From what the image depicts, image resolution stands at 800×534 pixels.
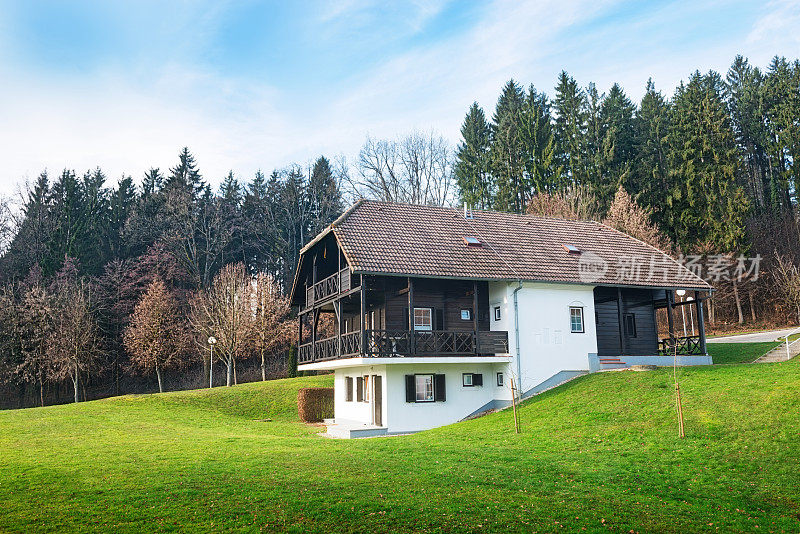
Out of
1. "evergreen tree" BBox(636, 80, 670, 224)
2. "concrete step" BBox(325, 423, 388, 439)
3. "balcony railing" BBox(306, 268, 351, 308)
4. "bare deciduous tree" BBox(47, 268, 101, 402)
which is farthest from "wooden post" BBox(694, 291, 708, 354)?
"bare deciduous tree" BBox(47, 268, 101, 402)

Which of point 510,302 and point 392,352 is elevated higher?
point 510,302

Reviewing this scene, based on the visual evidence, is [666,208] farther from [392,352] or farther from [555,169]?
[392,352]

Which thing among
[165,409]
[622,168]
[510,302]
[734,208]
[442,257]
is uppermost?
[622,168]

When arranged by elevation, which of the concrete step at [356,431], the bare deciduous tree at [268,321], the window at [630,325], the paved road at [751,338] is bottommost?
the concrete step at [356,431]

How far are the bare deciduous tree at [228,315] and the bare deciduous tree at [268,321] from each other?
0.59 m

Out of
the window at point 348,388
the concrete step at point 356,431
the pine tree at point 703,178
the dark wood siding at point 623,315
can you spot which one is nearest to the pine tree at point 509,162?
the pine tree at point 703,178

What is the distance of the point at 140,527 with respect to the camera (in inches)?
365

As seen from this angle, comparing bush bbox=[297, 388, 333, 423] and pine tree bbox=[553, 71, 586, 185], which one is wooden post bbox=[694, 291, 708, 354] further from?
pine tree bbox=[553, 71, 586, 185]

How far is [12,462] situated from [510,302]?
58.3 ft

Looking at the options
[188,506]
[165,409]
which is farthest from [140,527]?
[165,409]

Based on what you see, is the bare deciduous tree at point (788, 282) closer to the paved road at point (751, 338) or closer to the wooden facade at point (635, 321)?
the paved road at point (751, 338)

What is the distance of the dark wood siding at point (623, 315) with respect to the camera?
28.3 metres

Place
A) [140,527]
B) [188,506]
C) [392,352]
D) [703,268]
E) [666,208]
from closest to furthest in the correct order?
[140,527] → [188,506] → [392,352] → [703,268] → [666,208]

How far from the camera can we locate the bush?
3038 cm
